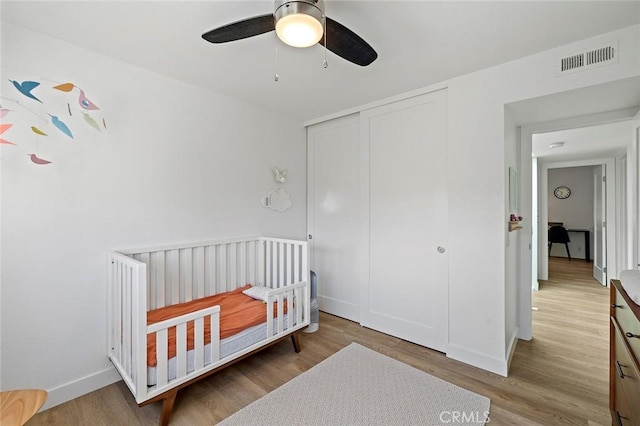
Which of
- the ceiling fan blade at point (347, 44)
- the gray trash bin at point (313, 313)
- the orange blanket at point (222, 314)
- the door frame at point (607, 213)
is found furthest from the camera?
the door frame at point (607, 213)

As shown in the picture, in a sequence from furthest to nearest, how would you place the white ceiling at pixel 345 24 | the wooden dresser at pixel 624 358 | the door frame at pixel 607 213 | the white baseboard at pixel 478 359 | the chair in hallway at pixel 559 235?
1. the chair in hallway at pixel 559 235
2. the door frame at pixel 607 213
3. the white baseboard at pixel 478 359
4. the white ceiling at pixel 345 24
5. the wooden dresser at pixel 624 358

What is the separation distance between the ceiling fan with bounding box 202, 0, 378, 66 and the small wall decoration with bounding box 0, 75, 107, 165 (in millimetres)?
1207

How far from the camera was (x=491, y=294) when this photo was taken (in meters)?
2.14

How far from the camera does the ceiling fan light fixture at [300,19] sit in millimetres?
1202

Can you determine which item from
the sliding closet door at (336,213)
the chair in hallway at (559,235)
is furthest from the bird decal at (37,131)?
the chair in hallway at (559,235)

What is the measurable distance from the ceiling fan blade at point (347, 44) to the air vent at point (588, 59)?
4.47ft

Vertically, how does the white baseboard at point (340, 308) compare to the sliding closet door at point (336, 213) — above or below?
below

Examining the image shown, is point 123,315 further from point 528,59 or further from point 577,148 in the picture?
point 577,148

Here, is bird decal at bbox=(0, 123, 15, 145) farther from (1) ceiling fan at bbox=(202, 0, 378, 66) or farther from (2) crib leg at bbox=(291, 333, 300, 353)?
(2) crib leg at bbox=(291, 333, 300, 353)

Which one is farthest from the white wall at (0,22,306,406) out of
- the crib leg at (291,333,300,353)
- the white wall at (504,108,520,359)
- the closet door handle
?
the closet door handle

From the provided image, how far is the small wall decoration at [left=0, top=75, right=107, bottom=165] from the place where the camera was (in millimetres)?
1657

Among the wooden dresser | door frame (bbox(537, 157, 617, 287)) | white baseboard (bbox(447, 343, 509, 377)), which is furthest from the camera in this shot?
door frame (bbox(537, 157, 617, 287))

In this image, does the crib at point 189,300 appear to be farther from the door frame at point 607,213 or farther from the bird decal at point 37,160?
the door frame at point 607,213

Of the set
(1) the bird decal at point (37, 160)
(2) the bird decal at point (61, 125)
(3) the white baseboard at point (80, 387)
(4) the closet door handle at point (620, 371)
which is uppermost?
(2) the bird decal at point (61, 125)
